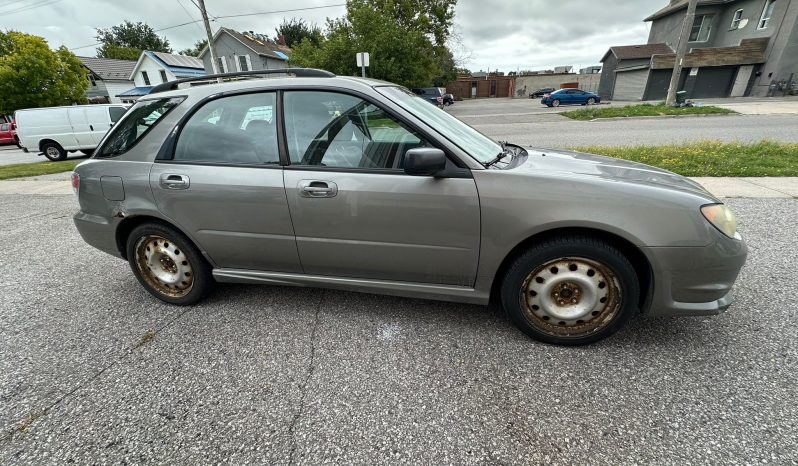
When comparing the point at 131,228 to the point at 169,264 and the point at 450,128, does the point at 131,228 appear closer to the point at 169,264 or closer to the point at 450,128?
the point at 169,264

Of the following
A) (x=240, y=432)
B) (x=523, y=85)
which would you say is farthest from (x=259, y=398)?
(x=523, y=85)

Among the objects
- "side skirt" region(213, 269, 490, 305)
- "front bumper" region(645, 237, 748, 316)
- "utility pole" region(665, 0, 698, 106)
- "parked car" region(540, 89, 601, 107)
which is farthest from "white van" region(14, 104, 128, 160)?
"parked car" region(540, 89, 601, 107)

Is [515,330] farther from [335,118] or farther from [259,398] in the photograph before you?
[335,118]

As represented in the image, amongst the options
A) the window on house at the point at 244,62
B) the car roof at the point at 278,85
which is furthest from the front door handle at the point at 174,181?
the window on house at the point at 244,62

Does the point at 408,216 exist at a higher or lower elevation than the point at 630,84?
higher

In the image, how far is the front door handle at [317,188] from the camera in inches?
89.7

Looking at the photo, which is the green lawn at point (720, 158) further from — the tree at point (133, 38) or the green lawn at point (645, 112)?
the tree at point (133, 38)

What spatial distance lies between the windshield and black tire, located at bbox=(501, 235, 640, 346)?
2.34ft

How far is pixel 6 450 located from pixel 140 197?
5.26 feet

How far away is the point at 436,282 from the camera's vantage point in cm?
238

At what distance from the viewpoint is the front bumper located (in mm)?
1979

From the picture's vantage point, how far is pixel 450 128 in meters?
2.53

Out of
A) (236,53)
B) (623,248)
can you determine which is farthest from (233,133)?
(236,53)

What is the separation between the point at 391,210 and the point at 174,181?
1.59 metres
